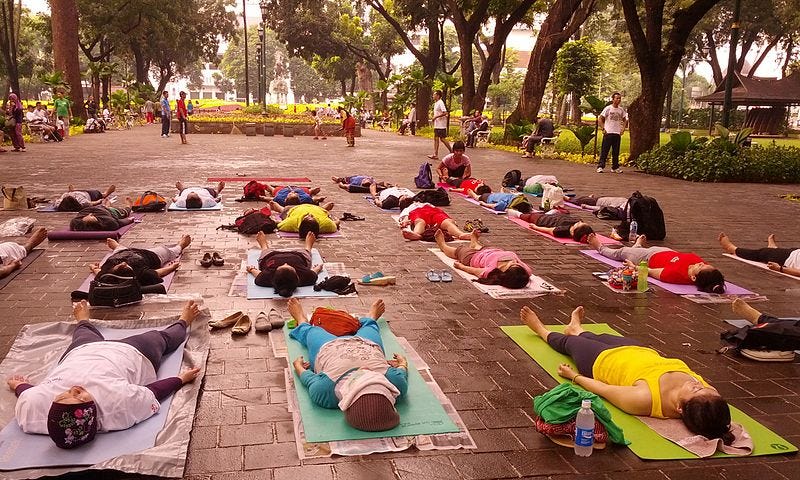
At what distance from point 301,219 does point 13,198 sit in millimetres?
4572

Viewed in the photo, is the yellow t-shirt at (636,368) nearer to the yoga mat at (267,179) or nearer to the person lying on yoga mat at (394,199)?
the person lying on yoga mat at (394,199)

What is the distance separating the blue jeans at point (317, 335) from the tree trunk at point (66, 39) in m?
26.3

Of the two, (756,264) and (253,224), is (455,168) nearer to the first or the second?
(253,224)

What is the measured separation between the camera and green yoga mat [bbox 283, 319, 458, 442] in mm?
3516

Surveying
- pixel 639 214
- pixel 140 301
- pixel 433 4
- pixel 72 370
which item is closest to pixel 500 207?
pixel 639 214

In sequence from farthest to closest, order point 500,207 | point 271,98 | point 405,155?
point 271,98 < point 405,155 < point 500,207

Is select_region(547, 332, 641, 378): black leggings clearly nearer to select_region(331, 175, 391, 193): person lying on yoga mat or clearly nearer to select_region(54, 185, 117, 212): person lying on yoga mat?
select_region(54, 185, 117, 212): person lying on yoga mat

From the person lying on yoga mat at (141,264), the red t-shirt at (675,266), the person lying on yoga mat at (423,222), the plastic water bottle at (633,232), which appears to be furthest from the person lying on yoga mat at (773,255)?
the person lying on yoga mat at (141,264)

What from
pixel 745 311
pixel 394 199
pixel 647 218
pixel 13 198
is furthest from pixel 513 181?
pixel 13 198

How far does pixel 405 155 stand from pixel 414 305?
14.7 meters

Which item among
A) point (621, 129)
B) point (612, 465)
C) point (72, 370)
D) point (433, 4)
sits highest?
point (433, 4)

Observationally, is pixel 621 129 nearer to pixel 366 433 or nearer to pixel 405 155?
pixel 405 155

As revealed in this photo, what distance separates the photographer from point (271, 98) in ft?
359

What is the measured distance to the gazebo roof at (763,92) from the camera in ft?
115
